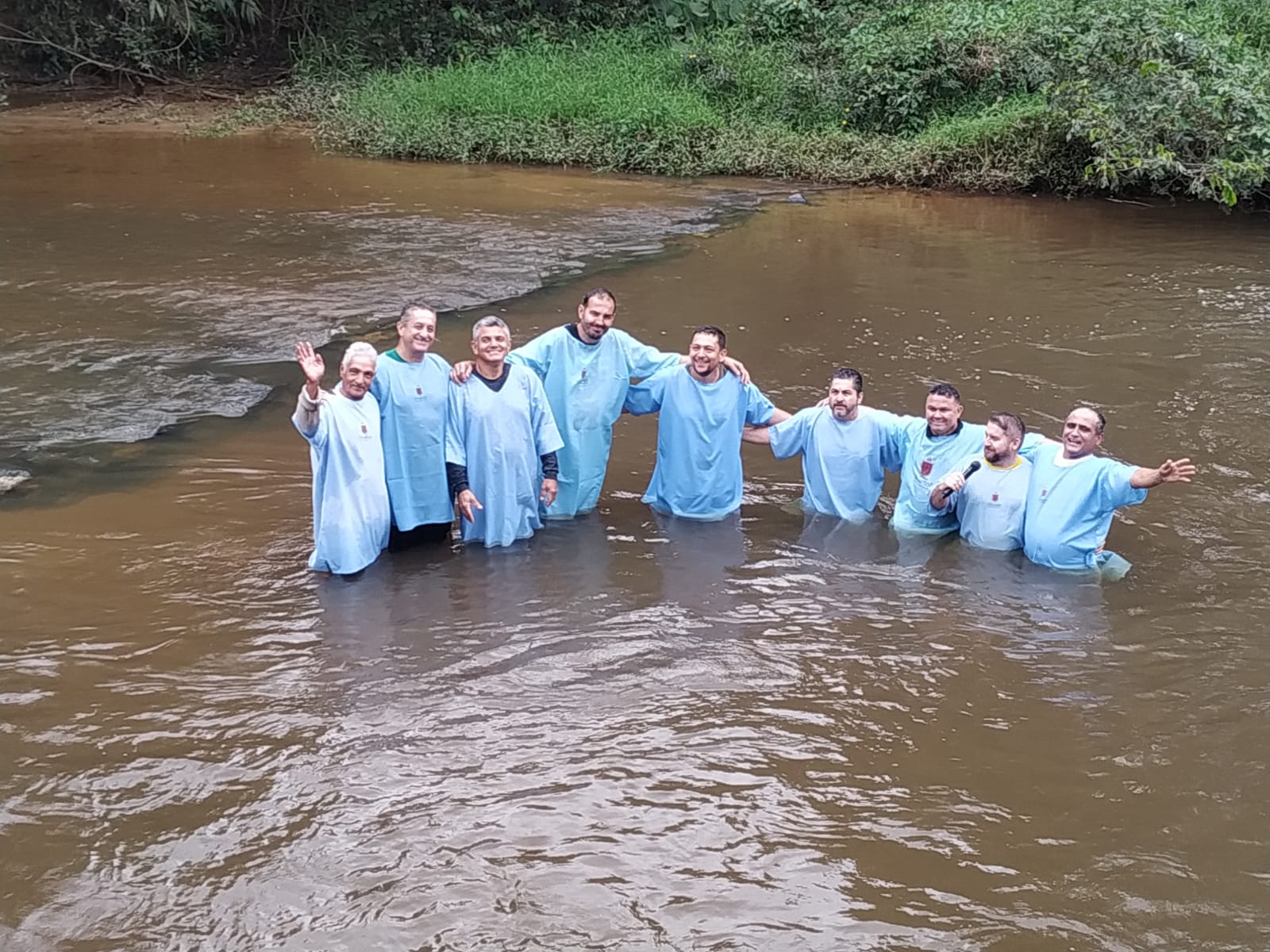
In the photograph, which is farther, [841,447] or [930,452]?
[841,447]

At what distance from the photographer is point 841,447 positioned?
275 inches

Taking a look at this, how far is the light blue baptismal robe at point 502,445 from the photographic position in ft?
21.0

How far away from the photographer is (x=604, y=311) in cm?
674

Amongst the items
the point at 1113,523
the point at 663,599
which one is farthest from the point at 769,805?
the point at 1113,523

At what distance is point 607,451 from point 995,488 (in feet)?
7.03

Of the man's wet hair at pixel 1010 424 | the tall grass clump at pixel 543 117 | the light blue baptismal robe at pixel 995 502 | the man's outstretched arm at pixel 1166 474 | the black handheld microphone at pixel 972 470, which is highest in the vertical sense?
the tall grass clump at pixel 543 117

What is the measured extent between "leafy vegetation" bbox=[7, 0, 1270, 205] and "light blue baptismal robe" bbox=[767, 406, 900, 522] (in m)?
9.26

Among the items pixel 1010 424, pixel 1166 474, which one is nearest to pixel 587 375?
pixel 1010 424

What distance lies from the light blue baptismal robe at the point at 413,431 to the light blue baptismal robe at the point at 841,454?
1954 mm

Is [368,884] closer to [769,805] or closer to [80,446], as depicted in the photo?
[769,805]

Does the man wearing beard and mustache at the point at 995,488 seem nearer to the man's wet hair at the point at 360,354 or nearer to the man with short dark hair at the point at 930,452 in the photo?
the man with short dark hair at the point at 930,452

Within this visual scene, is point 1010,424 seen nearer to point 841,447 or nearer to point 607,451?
point 841,447

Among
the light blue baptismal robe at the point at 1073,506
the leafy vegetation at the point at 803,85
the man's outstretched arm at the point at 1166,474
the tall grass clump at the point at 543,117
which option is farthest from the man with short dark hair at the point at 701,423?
the tall grass clump at the point at 543,117

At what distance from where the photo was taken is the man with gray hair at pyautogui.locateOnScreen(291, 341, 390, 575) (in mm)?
5914
